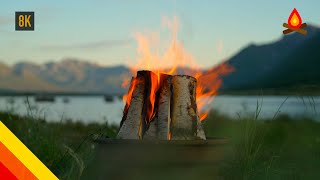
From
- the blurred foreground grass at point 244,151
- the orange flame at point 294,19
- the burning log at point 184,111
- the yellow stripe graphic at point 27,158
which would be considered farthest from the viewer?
the blurred foreground grass at point 244,151

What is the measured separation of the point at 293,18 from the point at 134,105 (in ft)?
6.84

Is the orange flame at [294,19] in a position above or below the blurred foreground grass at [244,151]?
above

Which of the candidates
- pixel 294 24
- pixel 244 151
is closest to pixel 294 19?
pixel 294 24

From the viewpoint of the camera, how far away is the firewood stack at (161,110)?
449cm

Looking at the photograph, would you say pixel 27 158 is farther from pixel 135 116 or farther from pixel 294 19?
pixel 294 19

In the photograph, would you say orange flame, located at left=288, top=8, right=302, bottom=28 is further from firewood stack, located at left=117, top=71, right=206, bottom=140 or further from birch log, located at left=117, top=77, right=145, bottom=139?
birch log, located at left=117, top=77, right=145, bottom=139

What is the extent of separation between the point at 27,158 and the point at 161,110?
159 centimetres

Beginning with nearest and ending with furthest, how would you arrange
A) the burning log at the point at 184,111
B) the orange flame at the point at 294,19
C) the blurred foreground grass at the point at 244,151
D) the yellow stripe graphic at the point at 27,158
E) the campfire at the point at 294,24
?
the yellow stripe graphic at the point at 27,158 < the burning log at the point at 184,111 < the campfire at the point at 294,24 < the orange flame at the point at 294,19 < the blurred foreground grass at the point at 244,151

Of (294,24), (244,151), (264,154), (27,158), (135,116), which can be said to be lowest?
(264,154)

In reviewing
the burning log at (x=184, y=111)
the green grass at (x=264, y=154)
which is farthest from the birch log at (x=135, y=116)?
the green grass at (x=264, y=154)

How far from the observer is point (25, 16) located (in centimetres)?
636

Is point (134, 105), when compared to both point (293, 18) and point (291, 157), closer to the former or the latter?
point (293, 18)

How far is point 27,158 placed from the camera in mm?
3189

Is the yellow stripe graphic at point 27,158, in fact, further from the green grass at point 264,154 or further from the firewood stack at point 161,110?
the green grass at point 264,154
